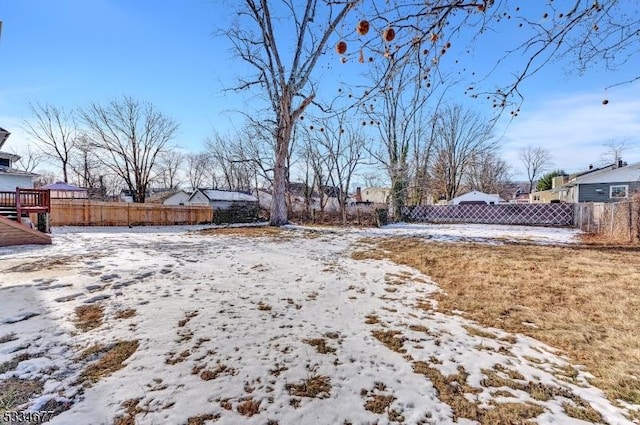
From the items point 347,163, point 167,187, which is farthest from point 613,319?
point 167,187

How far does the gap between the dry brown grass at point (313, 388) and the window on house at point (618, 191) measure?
25.5 metres

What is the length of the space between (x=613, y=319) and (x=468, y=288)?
1599 millimetres

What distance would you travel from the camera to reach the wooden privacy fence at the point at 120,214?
1364cm

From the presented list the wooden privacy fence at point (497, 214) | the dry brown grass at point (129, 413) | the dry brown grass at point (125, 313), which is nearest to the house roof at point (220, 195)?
the wooden privacy fence at point (497, 214)

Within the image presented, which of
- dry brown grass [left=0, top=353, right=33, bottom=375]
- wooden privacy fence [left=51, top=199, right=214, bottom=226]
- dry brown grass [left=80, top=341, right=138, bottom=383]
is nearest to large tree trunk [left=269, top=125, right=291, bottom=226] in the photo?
wooden privacy fence [left=51, top=199, right=214, bottom=226]

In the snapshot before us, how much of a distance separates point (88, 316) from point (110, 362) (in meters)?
1.16

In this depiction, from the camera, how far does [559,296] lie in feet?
13.8

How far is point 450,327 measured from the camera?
3236mm

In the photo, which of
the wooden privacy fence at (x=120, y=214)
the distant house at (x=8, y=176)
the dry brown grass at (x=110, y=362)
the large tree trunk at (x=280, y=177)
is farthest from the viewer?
the distant house at (x=8, y=176)

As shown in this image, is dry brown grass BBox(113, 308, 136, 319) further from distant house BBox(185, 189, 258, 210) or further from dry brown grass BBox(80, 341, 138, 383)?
distant house BBox(185, 189, 258, 210)

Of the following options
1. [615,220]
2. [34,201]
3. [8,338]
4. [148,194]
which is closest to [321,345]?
[8,338]

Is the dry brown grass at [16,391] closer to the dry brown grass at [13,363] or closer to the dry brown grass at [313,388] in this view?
the dry brown grass at [13,363]

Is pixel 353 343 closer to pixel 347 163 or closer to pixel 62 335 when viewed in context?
pixel 62 335

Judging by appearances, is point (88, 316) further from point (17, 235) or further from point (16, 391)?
point (17, 235)
